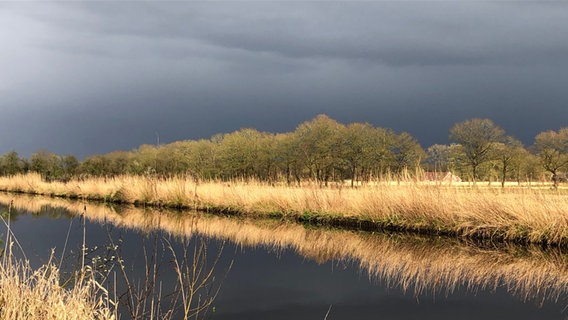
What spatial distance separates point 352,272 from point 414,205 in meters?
5.28

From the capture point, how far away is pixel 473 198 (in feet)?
40.4

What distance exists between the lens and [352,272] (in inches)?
349

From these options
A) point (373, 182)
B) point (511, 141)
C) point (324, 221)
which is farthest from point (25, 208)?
point (511, 141)

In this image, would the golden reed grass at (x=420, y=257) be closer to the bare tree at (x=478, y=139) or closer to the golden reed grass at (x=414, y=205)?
the golden reed grass at (x=414, y=205)

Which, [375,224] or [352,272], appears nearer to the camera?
[352,272]

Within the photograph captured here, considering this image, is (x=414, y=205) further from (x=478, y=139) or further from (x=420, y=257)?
(x=478, y=139)

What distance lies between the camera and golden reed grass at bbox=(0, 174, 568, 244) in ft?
36.4

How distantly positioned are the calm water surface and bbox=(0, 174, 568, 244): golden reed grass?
885 mm

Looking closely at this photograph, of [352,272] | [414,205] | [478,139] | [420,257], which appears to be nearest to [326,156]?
[478,139]

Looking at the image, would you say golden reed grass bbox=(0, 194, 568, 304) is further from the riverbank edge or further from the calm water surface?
the riverbank edge

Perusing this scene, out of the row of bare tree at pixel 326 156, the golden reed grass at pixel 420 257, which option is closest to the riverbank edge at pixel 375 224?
the golden reed grass at pixel 420 257

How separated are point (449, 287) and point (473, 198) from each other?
17.2 feet

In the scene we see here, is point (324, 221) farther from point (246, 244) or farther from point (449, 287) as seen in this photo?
point (449, 287)

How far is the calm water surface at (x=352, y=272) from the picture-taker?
6652 millimetres
